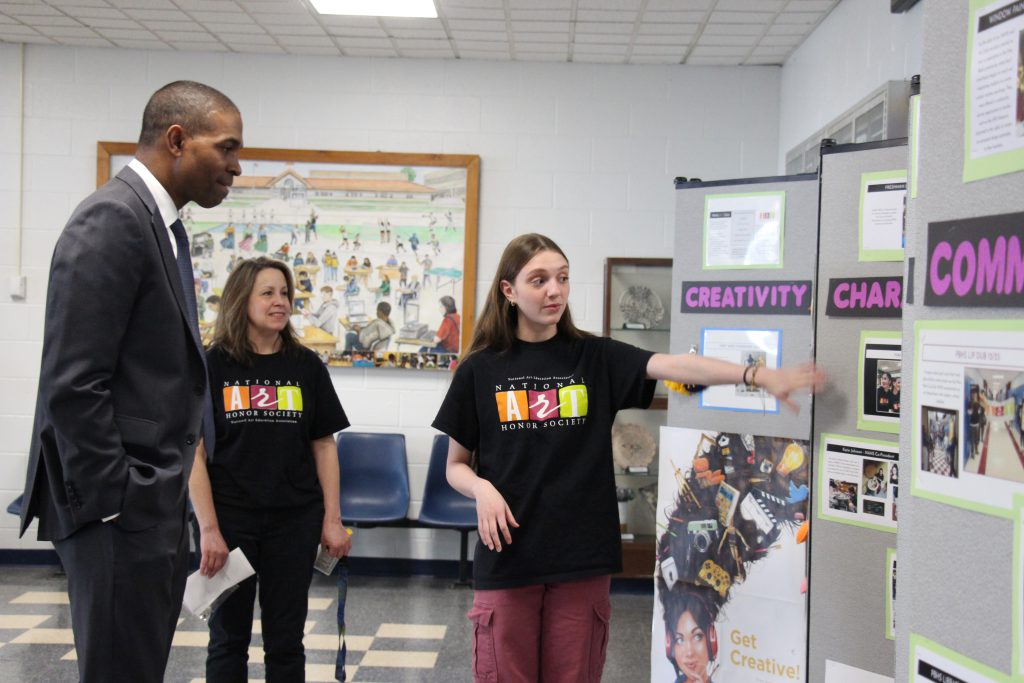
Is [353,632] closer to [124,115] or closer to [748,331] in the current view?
[748,331]

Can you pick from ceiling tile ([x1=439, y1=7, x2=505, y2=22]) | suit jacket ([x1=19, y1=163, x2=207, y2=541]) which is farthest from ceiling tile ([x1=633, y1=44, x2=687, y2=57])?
suit jacket ([x1=19, y1=163, x2=207, y2=541])

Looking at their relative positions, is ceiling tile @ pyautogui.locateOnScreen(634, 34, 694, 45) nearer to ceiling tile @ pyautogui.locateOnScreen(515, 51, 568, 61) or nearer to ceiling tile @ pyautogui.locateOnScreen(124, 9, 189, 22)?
ceiling tile @ pyautogui.locateOnScreen(515, 51, 568, 61)

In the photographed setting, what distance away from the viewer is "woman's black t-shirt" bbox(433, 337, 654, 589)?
1.98 meters

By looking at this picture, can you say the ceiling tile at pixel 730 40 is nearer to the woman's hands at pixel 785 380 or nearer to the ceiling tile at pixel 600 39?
the ceiling tile at pixel 600 39

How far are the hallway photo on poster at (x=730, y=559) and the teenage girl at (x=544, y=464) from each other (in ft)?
1.45

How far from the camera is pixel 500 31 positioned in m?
4.51

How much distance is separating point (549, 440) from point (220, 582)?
109 cm

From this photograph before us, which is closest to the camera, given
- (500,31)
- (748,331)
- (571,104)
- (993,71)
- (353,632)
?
(993,71)

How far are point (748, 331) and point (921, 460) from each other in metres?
1.27

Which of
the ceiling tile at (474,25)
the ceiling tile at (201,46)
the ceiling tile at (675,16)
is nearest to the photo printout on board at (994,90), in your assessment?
the ceiling tile at (675,16)

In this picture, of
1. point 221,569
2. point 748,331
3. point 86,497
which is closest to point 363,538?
point 221,569

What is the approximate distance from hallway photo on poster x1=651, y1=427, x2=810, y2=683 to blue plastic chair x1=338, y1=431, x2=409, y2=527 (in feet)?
8.23

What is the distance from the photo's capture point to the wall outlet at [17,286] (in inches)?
197

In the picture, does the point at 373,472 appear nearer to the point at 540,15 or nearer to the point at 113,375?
the point at 540,15
